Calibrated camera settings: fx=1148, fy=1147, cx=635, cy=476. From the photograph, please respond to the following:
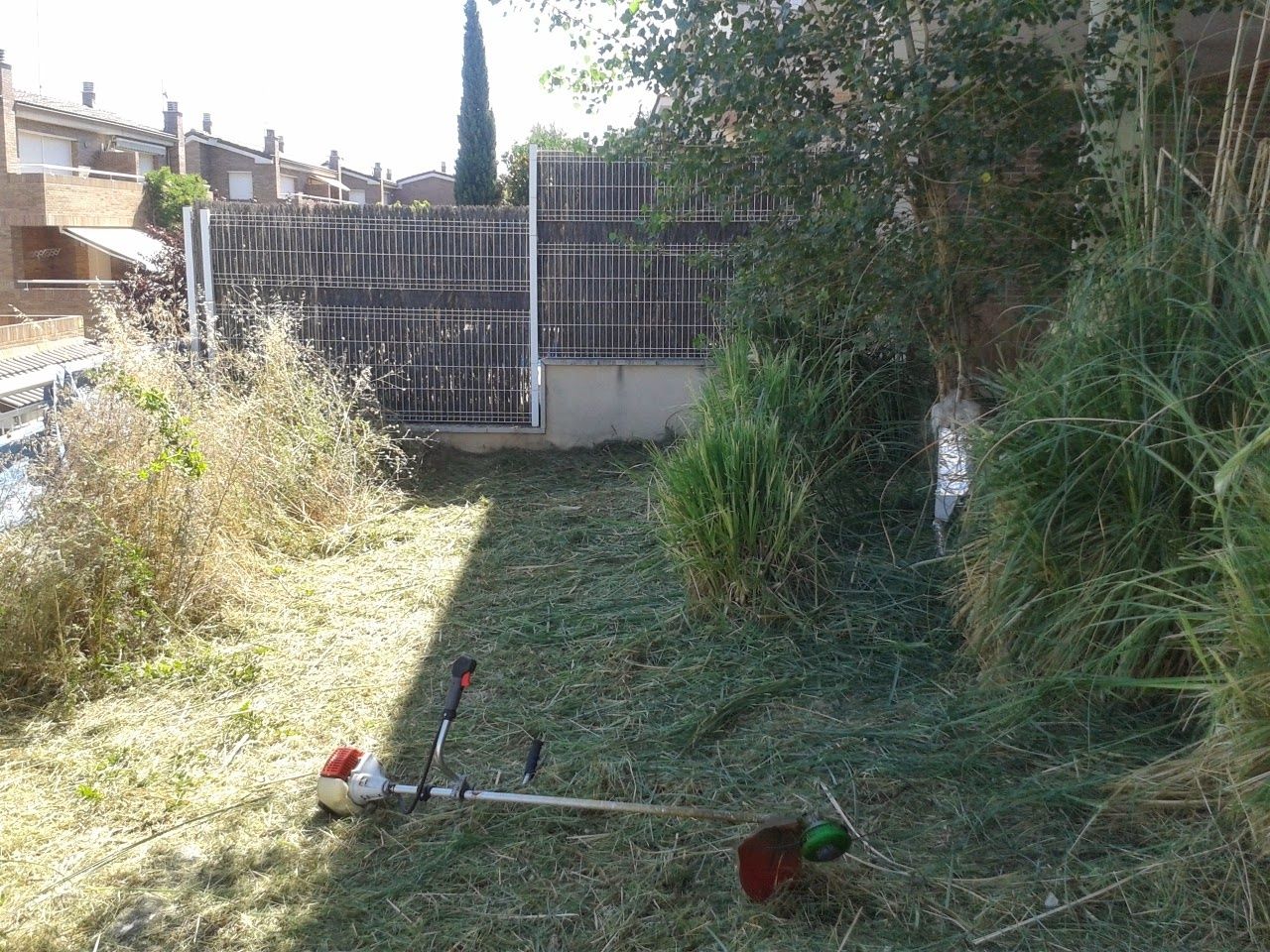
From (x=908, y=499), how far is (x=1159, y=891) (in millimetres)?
2987

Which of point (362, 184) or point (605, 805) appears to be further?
point (362, 184)

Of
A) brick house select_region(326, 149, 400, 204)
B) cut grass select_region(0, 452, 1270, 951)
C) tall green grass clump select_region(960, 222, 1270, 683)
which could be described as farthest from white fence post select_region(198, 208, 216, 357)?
brick house select_region(326, 149, 400, 204)

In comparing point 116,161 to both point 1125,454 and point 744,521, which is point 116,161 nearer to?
point 744,521

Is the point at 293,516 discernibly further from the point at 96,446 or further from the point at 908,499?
the point at 908,499

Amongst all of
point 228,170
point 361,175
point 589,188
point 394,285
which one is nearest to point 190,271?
point 394,285

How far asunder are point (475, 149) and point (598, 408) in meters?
18.3

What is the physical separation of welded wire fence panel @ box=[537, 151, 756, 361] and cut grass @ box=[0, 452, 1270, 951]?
174 inches

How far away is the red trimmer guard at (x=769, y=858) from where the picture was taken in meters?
2.87

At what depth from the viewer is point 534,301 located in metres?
9.66

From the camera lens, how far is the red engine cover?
360 cm

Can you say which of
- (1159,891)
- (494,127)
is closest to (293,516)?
(1159,891)

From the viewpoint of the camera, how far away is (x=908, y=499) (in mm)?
5586

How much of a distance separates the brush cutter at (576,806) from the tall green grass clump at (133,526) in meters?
1.95

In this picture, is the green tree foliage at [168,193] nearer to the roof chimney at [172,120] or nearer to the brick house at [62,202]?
the brick house at [62,202]
